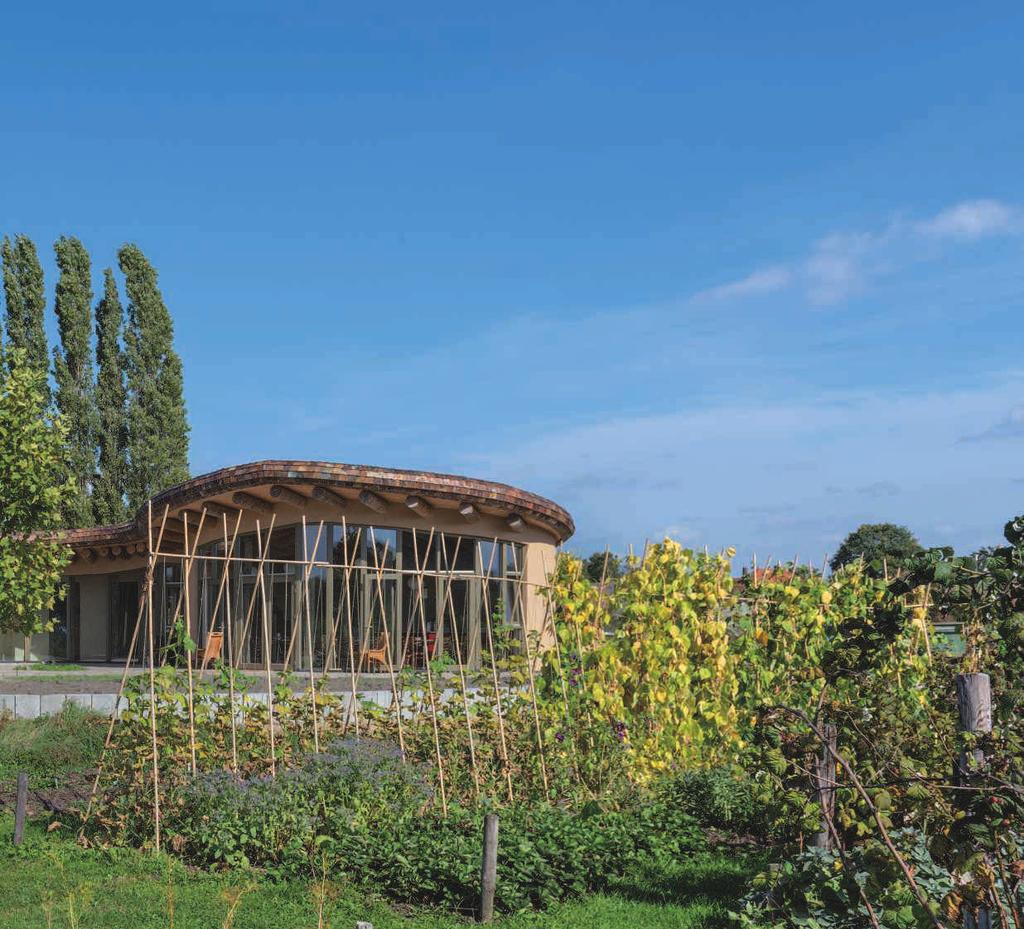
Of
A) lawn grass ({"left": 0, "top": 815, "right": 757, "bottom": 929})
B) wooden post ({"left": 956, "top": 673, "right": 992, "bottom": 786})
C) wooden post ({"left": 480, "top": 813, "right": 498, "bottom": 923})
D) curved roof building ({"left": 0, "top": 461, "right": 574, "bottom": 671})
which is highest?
curved roof building ({"left": 0, "top": 461, "right": 574, "bottom": 671})

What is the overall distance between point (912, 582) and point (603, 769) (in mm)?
4783

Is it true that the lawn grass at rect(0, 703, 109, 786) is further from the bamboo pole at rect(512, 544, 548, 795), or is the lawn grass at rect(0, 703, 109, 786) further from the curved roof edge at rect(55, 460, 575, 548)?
the curved roof edge at rect(55, 460, 575, 548)

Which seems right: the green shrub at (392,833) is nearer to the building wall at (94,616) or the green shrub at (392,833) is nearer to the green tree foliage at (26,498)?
the green tree foliage at (26,498)

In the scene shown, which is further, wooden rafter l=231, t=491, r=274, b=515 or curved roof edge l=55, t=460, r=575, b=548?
wooden rafter l=231, t=491, r=274, b=515

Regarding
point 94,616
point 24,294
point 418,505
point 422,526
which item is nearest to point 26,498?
point 418,505

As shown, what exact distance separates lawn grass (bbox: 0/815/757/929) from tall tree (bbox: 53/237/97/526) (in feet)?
88.6

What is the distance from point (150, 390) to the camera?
32.8 m

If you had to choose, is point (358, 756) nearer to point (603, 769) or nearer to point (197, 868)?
point (197, 868)

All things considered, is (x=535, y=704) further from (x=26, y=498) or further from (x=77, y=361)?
(x=77, y=361)

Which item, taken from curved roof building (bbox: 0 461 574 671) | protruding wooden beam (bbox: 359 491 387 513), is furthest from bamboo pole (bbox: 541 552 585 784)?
protruding wooden beam (bbox: 359 491 387 513)

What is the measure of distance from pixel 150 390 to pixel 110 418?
145 centimetres

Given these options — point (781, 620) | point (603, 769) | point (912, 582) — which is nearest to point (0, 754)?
point (603, 769)

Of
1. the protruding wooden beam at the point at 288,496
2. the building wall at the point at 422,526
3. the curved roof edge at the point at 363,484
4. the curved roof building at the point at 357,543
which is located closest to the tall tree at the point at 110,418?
the building wall at the point at 422,526

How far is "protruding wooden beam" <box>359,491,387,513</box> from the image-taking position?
62.0ft
